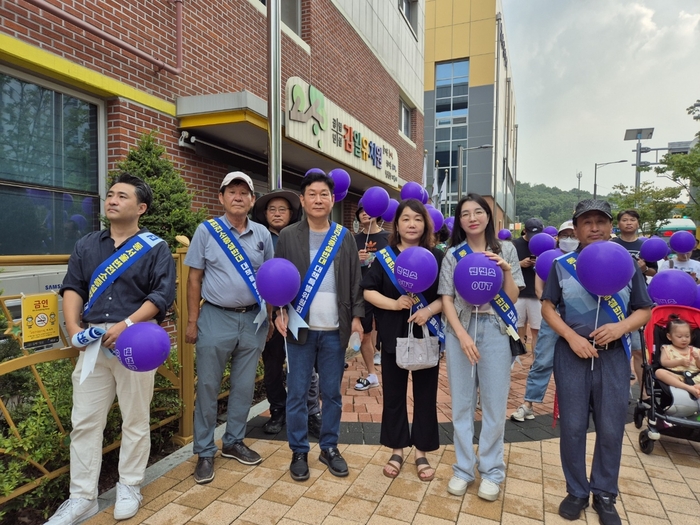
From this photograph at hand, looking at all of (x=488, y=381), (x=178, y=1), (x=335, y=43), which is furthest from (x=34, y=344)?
(x=335, y=43)

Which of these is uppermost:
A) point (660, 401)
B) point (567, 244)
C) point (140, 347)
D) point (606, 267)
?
point (567, 244)

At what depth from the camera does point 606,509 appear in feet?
8.37

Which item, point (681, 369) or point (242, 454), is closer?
point (242, 454)

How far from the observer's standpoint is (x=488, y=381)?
9.10 feet

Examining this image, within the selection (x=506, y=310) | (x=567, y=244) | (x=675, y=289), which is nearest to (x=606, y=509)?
(x=506, y=310)

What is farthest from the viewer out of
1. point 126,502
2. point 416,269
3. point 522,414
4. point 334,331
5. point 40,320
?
point 522,414

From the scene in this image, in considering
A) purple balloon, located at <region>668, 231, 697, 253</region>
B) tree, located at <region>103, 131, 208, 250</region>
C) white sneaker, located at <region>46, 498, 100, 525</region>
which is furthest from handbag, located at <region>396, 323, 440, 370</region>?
purple balloon, located at <region>668, 231, 697, 253</region>

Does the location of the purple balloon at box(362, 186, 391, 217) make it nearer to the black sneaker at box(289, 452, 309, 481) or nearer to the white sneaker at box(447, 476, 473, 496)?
the black sneaker at box(289, 452, 309, 481)

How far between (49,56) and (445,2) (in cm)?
3982

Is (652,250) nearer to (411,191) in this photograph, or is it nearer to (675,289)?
(675,289)

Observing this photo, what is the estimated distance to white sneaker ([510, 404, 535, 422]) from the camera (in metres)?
4.12

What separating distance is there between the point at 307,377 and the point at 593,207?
2198 mm

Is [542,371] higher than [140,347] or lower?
lower

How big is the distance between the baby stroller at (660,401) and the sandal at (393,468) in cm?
206
